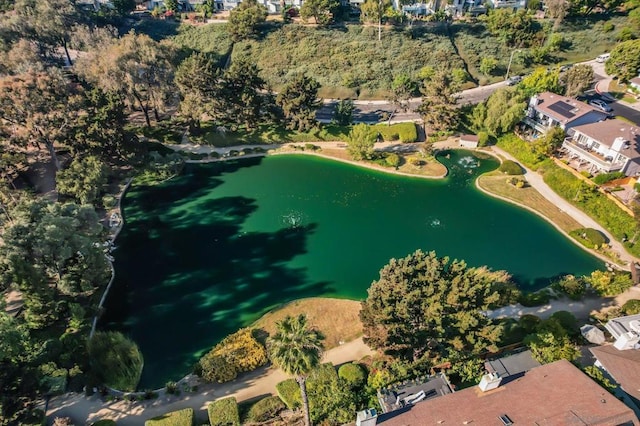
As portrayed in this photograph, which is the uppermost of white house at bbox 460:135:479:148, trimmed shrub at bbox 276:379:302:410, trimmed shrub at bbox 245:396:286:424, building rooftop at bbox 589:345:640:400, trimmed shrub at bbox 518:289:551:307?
white house at bbox 460:135:479:148

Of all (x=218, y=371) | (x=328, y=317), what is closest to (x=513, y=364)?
(x=328, y=317)

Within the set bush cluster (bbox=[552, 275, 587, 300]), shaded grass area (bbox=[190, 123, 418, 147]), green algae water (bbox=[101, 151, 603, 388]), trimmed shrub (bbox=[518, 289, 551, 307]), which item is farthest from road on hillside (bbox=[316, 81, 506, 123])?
trimmed shrub (bbox=[518, 289, 551, 307])

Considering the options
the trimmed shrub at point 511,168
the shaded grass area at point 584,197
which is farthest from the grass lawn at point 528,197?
the shaded grass area at point 584,197

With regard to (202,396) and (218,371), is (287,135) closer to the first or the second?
(218,371)

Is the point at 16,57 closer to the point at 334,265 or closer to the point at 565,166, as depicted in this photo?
the point at 334,265

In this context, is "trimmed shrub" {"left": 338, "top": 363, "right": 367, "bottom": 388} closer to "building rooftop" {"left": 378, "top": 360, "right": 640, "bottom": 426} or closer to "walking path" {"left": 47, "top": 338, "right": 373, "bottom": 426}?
"walking path" {"left": 47, "top": 338, "right": 373, "bottom": 426}
